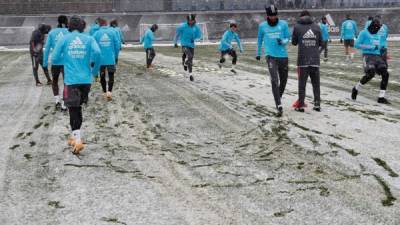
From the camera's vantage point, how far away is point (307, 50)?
9.77 m

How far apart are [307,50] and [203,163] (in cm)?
441

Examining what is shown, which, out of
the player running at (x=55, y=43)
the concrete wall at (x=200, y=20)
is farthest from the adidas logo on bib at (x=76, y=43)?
the concrete wall at (x=200, y=20)

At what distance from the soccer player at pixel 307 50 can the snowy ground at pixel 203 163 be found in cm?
41

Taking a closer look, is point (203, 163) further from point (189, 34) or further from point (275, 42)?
point (189, 34)

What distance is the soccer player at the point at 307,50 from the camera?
9.74 m

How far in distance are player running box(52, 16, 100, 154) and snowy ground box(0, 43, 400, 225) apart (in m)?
0.60

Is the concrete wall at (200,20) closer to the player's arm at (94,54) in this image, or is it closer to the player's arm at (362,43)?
the player's arm at (362,43)

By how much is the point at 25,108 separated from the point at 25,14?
31.4 meters

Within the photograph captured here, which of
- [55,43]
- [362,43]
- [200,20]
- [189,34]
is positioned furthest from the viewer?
[200,20]

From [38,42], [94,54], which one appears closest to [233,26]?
[38,42]

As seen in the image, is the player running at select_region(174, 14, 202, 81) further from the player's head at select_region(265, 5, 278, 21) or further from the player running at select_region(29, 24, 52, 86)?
the player's head at select_region(265, 5, 278, 21)

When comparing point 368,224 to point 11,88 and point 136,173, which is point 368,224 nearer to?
point 136,173

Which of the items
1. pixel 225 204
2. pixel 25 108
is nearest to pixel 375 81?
pixel 25 108

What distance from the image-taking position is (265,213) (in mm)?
4691
